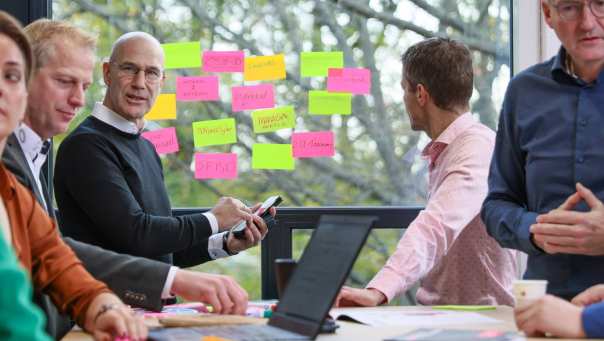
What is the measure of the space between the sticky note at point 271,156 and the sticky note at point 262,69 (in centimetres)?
26

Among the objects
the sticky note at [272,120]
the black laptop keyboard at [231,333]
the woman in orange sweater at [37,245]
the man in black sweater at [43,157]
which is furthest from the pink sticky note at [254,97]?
the black laptop keyboard at [231,333]

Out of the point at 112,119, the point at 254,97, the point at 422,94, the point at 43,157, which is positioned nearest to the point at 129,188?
the point at 112,119

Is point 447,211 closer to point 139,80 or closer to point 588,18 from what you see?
point 588,18

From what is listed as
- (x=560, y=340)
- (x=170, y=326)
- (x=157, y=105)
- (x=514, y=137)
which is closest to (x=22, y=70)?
(x=170, y=326)

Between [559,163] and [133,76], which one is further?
[133,76]

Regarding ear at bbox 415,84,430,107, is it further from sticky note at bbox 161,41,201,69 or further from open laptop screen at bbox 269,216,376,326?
open laptop screen at bbox 269,216,376,326

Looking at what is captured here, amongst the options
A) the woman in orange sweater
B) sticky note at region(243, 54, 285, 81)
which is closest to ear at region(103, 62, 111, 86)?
sticky note at region(243, 54, 285, 81)

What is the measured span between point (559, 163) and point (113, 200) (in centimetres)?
130

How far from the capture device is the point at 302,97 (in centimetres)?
338

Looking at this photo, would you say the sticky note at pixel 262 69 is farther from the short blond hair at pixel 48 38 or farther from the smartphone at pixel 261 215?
the short blond hair at pixel 48 38

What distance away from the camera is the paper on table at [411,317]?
6.35 feet

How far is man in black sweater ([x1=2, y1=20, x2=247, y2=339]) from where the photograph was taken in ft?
6.54

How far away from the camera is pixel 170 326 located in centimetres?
182

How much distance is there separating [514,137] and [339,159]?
1.09 meters
